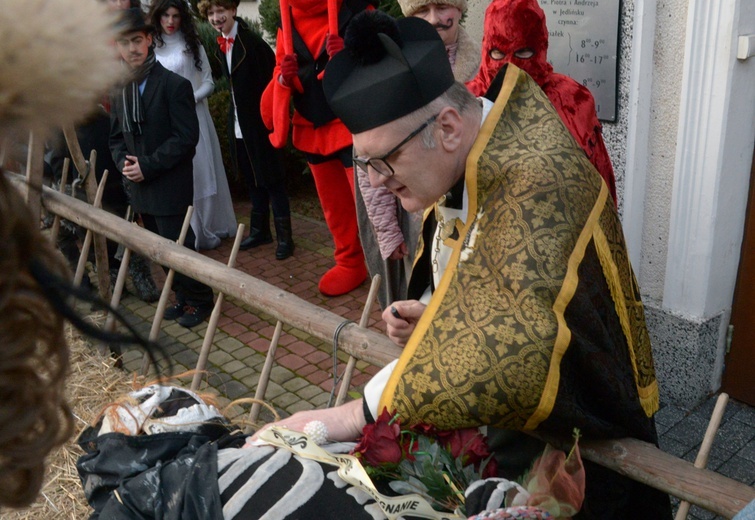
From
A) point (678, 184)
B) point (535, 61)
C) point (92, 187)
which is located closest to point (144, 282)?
point (92, 187)

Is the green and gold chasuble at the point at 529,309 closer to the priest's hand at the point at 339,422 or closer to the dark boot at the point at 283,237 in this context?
the priest's hand at the point at 339,422

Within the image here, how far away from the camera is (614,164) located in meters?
3.87

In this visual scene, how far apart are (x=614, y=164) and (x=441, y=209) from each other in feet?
6.62

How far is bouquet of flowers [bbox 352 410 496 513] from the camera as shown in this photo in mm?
1744

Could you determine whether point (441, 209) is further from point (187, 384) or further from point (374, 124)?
point (187, 384)

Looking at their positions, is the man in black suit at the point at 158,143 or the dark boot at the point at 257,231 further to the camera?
the dark boot at the point at 257,231

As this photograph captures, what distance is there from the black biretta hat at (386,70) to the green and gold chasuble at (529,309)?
0.20 metres

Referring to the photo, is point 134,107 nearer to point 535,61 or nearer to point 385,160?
point 535,61

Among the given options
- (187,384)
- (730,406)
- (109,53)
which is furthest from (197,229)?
(109,53)

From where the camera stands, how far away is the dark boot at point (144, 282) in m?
5.71

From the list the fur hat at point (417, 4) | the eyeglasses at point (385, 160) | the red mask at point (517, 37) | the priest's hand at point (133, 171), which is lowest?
the priest's hand at point (133, 171)

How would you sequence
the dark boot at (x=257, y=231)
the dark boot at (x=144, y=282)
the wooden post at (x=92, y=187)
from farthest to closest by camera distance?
the dark boot at (x=257, y=231) < the dark boot at (x=144, y=282) < the wooden post at (x=92, y=187)

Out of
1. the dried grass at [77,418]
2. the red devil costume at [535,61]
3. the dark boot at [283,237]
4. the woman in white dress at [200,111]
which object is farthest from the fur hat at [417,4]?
the dark boot at [283,237]

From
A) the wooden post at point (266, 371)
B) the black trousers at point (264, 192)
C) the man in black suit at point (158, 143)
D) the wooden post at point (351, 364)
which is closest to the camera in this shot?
the wooden post at point (351, 364)
